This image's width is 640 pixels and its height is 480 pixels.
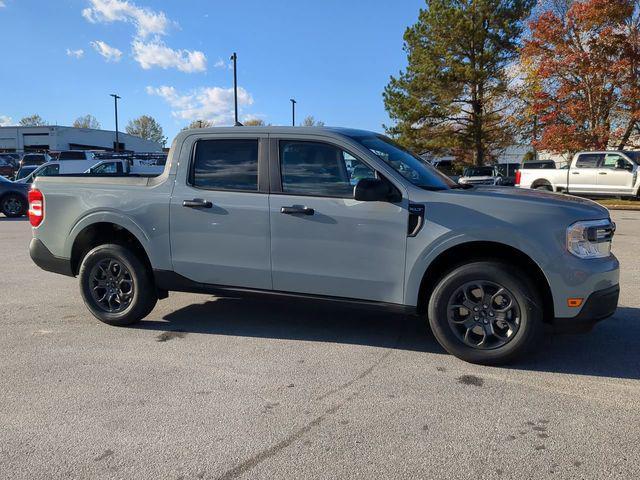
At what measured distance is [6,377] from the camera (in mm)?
3947

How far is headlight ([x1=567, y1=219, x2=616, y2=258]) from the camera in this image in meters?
3.82

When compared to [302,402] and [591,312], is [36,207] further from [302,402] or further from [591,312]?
[591,312]

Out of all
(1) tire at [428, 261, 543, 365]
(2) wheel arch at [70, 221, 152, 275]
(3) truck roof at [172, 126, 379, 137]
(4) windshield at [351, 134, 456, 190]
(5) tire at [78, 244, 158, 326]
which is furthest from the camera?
(2) wheel arch at [70, 221, 152, 275]

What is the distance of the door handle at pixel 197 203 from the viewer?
4688 millimetres

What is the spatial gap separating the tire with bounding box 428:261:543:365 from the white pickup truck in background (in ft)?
51.7

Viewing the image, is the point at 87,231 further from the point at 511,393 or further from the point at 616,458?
the point at 616,458

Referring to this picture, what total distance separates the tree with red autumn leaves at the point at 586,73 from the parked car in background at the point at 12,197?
20.9 m

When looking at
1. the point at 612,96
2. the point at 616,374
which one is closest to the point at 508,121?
the point at 612,96

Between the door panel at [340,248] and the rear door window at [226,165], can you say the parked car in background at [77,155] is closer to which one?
the rear door window at [226,165]

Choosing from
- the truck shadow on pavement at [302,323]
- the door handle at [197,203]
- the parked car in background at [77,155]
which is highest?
the parked car in background at [77,155]

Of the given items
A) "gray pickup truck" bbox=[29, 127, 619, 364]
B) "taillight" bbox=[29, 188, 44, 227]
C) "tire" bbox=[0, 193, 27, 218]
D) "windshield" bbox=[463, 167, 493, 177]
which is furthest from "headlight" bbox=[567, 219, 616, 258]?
"windshield" bbox=[463, 167, 493, 177]

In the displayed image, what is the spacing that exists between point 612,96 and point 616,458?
78.1 ft

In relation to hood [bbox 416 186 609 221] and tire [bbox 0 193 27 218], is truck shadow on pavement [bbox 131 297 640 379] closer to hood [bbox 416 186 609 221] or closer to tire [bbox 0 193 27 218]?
hood [bbox 416 186 609 221]

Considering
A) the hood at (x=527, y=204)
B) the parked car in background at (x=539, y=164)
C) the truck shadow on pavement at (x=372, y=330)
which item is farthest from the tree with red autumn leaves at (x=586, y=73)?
the hood at (x=527, y=204)
